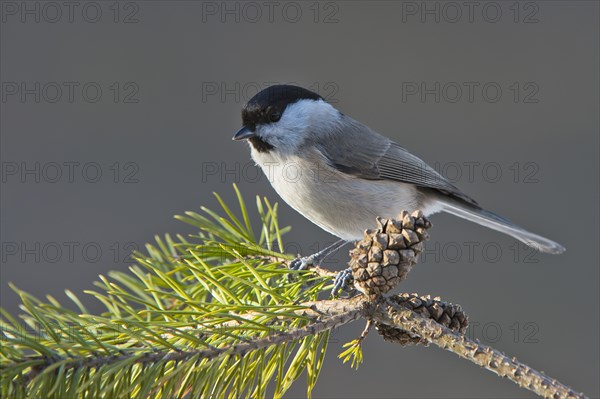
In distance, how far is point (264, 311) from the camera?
737mm

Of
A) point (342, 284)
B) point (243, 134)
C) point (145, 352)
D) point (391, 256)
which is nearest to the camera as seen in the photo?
point (145, 352)

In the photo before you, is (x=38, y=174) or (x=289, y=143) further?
(x=38, y=174)

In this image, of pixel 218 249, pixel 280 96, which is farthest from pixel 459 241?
pixel 218 249

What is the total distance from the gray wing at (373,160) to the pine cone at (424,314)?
808 millimetres

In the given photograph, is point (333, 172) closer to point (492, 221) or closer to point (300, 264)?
point (492, 221)

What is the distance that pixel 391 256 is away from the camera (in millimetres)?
779

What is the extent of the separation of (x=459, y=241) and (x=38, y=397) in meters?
1.75

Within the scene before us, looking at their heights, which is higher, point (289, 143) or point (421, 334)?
point (289, 143)

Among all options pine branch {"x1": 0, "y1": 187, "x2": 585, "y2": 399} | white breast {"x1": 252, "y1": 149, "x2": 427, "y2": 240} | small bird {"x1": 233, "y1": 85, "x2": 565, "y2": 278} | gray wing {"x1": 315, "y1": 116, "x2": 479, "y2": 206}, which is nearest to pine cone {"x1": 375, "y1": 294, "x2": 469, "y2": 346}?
pine branch {"x1": 0, "y1": 187, "x2": 585, "y2": 399}

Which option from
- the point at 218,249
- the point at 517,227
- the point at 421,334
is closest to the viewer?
the point at 421,334

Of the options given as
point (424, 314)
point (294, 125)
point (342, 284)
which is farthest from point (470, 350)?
point (294, 125)

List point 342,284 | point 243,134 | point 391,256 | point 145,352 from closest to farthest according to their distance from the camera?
point 145,352 < point 391,256 < point 342,284 < point 243,134

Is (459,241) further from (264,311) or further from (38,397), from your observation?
(38,397)

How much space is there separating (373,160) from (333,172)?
0.17 m
